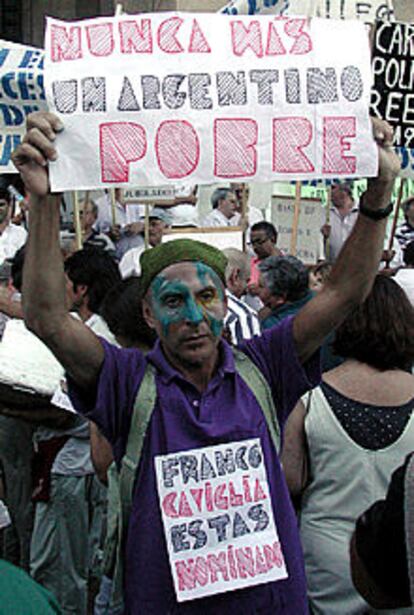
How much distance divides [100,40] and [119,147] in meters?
0.31

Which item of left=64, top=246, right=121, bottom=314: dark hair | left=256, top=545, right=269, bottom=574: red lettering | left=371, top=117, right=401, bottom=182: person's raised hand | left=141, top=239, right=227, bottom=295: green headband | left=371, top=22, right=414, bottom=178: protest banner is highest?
left=371, top=22, right=414, bottom=178: protest banner

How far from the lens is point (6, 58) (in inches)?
223

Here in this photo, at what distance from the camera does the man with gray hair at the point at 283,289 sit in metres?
5.79

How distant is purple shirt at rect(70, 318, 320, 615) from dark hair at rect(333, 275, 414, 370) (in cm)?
59

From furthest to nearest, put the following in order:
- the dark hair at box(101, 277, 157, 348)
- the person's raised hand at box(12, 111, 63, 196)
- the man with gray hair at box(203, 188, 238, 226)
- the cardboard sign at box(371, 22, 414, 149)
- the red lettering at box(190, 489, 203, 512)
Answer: the man with gray hair at box(203, 188, 238, 226)
the cardboard sign at box(371, 22, 414, 149)
the dark hair at box(101, 277, 157, 348)
the red lettering at box(190, 489, 203, 512)
the person's raised hand at box(12, 111, 63, 196)

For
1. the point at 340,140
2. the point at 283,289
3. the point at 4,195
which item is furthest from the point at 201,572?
the point at 4,195

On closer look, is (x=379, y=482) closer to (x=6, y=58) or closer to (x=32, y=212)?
(x=32, y=212)

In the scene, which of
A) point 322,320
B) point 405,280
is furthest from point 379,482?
point 405,280

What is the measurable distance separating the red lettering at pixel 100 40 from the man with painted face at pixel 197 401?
279 millimetres

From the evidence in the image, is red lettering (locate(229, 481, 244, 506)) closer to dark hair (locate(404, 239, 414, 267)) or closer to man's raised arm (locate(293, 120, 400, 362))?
man's raised arm (locate(293, 120, 400, 362))

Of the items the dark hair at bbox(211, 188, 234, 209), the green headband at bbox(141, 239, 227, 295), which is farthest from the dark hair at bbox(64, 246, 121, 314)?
the dark hair at bbox(211, 188, 234, 209)

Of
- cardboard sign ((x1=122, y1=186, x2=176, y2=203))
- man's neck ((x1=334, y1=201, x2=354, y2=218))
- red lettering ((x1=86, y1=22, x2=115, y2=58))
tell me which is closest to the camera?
red lettering ((x1=86, y1=22, x2=115, y2=58))

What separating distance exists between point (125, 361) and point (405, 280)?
3037mm

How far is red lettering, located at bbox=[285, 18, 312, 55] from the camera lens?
3121mm
